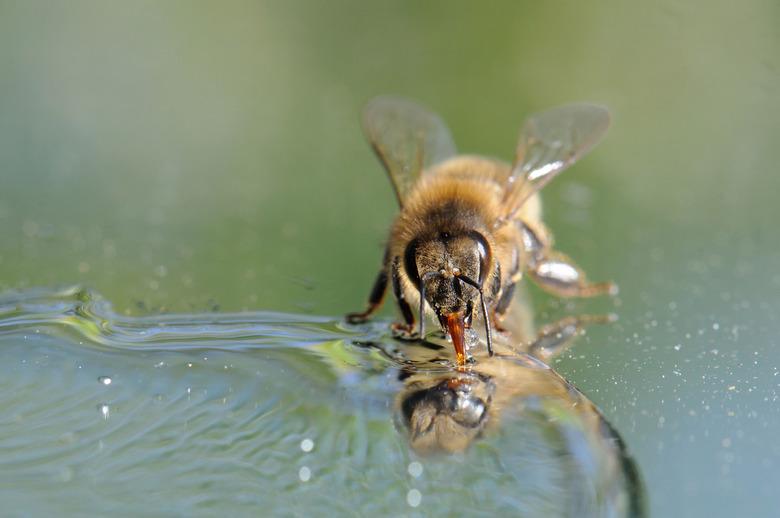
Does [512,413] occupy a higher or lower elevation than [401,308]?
lower

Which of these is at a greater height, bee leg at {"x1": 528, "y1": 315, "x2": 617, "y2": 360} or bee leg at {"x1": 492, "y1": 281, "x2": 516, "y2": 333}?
bee leg at {"x1": 492, "y1": 281, "x2": 516, "y2": 333}

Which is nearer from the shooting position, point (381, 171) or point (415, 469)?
point (415, 469)

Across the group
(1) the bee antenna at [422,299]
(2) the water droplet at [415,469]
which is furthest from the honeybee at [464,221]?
(2) the water droplet at [415,469]

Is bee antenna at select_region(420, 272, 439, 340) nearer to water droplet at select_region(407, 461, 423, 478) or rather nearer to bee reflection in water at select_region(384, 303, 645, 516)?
bee reflection in water at select_region(384, 303, 645, 516)

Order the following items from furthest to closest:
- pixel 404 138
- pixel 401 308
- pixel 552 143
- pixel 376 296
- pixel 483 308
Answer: pixel 404 138
pixel 552 143
pixel 376 296
pixel 401 308
pixel 483 308

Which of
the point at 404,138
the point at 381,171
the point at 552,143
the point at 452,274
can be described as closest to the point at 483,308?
the point at 452,274

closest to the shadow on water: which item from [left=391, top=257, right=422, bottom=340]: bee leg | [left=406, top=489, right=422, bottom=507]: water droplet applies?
[left=406, top=489, right=422, bottom=507]: water droplet

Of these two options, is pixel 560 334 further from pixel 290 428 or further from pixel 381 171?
pixel 381 171
